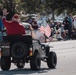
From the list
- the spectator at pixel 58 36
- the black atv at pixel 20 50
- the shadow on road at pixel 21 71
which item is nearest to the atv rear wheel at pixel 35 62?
the black atv at pixel 20 50

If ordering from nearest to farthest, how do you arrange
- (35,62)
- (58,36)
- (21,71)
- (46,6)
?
(35,62), (21,71), (58,36), (46,6)

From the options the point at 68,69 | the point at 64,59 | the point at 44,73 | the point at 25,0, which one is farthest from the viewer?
the point at 25,0

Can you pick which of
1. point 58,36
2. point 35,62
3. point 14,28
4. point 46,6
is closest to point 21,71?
point 35,62

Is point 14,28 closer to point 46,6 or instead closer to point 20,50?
point 20,50

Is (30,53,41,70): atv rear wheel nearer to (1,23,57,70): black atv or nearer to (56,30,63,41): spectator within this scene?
(1,23,57,70): black atv

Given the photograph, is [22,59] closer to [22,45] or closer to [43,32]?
[22,45]

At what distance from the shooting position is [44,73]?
12375 mm

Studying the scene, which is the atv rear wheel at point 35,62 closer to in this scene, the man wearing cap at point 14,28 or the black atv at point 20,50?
the black atv at point 20,50

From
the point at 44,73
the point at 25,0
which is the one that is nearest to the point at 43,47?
the point at 44,73

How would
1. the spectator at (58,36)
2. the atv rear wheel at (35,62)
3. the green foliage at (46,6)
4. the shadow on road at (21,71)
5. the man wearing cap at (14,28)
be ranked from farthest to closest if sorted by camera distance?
the green foliage at (46,6)
the spectator at (58,36)
the man wearing cap at (14,28)
the atv rear wheel at (35,62)
the shadow on road at (21,71)

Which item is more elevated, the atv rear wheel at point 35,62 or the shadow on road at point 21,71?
the atv rear wheel at point 35,62

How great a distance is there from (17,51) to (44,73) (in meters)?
1.15

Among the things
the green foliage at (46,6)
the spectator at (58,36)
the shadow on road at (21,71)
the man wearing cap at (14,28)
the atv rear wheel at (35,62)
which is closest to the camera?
the shadow on road at (21,71)

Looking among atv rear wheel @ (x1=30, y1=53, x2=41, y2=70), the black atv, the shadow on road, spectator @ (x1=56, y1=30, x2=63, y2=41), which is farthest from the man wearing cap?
spectator @ (x1=56, y1=30, x2=63, y2=41)
